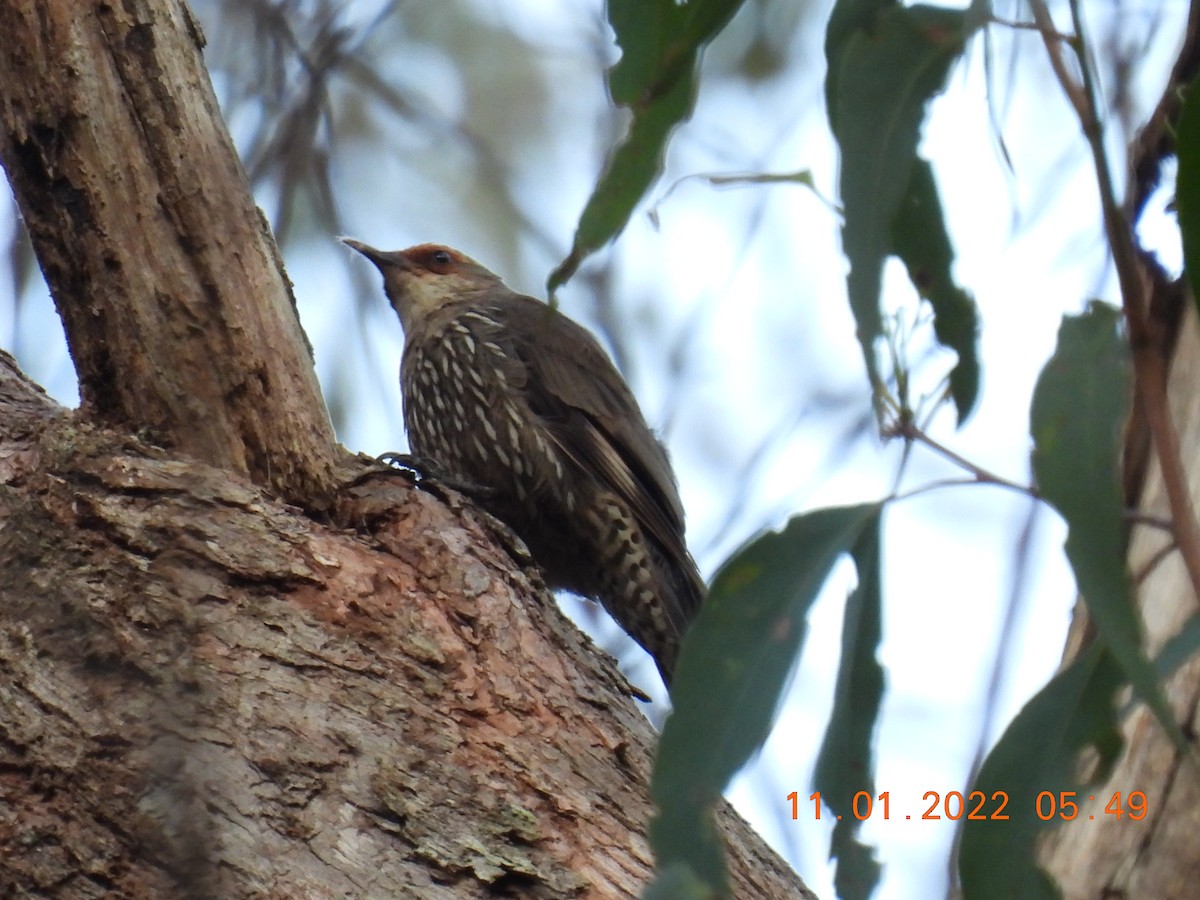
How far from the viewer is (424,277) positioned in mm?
4250

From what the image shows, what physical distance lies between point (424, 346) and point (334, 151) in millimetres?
1009

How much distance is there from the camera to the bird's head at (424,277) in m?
4.18

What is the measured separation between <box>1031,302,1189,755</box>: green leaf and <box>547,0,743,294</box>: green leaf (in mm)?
547

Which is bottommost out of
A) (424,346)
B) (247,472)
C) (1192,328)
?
(247,472)

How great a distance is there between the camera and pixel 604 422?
363cm

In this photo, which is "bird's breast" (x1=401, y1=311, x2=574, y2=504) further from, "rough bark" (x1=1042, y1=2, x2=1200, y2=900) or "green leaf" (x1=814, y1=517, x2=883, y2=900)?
"green leaf" (x1=814, y1=517, x2=883, y2=900)

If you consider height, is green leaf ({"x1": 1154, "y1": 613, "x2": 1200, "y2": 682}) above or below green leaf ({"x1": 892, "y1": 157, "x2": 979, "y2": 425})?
below

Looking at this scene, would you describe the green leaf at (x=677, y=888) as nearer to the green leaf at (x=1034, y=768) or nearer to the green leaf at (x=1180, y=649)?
the green leaf at (x=1034, y=768)

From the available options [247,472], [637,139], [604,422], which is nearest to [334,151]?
[604,422]

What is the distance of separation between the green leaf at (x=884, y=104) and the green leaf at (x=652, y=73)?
0.59 ft

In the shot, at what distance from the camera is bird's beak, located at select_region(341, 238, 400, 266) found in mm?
4281

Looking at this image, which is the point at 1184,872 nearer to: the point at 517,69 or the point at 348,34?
the point at 348,34

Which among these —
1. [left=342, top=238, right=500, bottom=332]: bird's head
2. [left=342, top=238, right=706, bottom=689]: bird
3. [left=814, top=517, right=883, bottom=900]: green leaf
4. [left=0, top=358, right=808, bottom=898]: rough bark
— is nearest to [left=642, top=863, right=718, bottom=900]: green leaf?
[left=814, top=517, right=883, bottom=900]: green leaf

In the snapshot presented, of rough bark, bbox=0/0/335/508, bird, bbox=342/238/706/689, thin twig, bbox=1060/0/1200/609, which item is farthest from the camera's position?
bird, bbox=342/238/706/689
